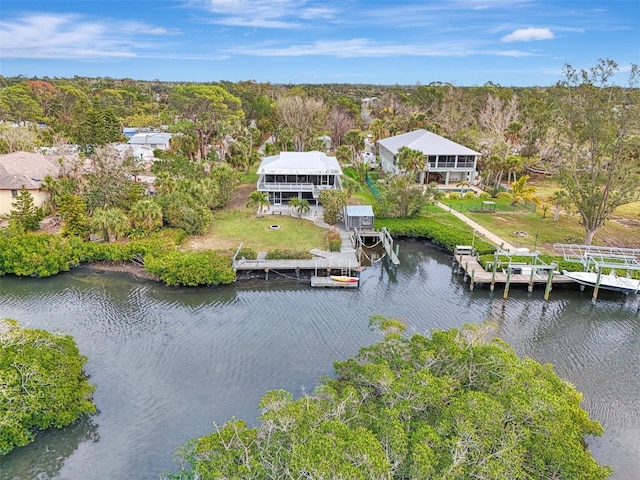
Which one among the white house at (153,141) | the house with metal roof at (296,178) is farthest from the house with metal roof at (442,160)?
the white house at (153,141)

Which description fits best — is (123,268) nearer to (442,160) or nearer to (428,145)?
(428,145)

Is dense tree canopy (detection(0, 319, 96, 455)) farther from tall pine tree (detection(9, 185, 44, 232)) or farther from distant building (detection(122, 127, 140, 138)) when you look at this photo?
distant building (detection(122, 127, 140, 138))

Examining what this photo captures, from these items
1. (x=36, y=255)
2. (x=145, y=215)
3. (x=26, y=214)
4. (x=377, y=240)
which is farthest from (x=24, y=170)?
(x=377, y=240)

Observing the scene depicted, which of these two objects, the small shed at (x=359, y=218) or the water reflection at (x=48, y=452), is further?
the small shed at (x=359, y=218)

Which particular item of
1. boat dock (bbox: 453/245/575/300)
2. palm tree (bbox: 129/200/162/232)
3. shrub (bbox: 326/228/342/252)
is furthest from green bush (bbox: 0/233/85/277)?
boat dock (bbox: 453/245/575/300)

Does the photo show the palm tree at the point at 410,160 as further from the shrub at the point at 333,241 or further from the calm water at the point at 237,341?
the calm water at the point at 237,341

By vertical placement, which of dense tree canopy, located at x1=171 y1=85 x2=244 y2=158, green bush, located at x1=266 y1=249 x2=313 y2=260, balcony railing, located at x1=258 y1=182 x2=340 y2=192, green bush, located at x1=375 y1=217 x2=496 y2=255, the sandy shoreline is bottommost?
the sandy shoreline

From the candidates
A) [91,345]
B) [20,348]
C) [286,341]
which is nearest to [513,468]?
[286,341]
